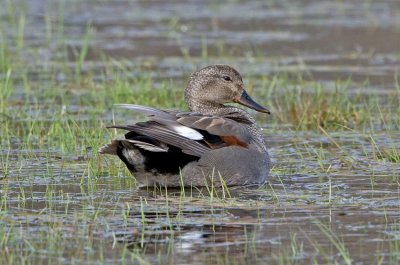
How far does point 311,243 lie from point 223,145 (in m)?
2.03

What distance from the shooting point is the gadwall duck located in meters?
7.25

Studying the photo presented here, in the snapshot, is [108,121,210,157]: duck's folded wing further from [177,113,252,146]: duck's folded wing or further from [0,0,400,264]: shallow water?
[0,0,400,264]: shallow water

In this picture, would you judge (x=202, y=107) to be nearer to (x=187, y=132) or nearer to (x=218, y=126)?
(x=218, y=126)

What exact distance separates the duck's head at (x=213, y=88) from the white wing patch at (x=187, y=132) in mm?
1173

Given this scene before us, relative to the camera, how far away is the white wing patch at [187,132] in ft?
24.0

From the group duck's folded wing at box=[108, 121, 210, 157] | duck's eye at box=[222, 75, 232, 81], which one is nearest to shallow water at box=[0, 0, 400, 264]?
duck's folded wing at box=[108, 121, 210, 157]

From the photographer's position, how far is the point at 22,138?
30.4ft

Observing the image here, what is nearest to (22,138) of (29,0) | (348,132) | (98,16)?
(348,132)

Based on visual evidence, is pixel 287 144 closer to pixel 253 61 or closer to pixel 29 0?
pixel 253 61

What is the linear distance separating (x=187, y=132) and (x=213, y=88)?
1334mm

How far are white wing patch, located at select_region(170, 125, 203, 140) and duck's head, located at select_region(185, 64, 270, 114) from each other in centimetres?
117

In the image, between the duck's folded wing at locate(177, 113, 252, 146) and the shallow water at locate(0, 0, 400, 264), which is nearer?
the shallow water at locate(0, 0, 400, 264)

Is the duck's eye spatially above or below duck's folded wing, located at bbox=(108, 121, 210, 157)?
above

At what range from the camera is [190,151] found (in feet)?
24.1
